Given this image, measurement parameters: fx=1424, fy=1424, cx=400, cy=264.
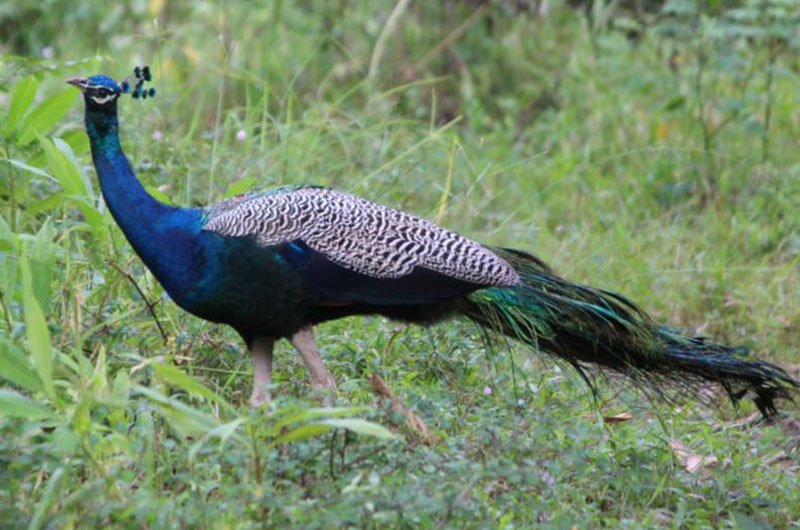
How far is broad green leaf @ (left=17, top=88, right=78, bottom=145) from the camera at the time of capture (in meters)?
4.84

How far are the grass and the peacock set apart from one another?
0.17 m

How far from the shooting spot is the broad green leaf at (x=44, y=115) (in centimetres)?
484

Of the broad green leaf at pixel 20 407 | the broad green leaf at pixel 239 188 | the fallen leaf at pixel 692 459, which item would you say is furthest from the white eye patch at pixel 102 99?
the fallen leaf at pixel 692 459

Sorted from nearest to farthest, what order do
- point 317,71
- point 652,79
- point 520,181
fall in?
1. point 520,181
2. point 652,79
3. point 317,71

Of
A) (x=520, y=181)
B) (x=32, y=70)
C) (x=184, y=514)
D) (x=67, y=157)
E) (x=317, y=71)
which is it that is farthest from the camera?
(x=317, y=71)

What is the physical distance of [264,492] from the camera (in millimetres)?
3334

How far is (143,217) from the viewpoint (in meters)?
4.22

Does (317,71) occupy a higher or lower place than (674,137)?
higher

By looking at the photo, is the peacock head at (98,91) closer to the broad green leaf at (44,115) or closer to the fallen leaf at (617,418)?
the broad green leaf at (44,115)

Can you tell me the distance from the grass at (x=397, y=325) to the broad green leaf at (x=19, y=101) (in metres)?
0.01

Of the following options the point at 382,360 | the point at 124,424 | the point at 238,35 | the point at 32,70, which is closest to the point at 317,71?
the point at 238,35

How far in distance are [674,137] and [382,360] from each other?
308 cm

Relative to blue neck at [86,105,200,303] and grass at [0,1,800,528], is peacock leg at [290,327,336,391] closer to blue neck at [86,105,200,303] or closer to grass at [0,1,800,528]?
grass at [0,1,800,528]

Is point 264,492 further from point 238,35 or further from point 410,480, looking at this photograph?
point 238,35
